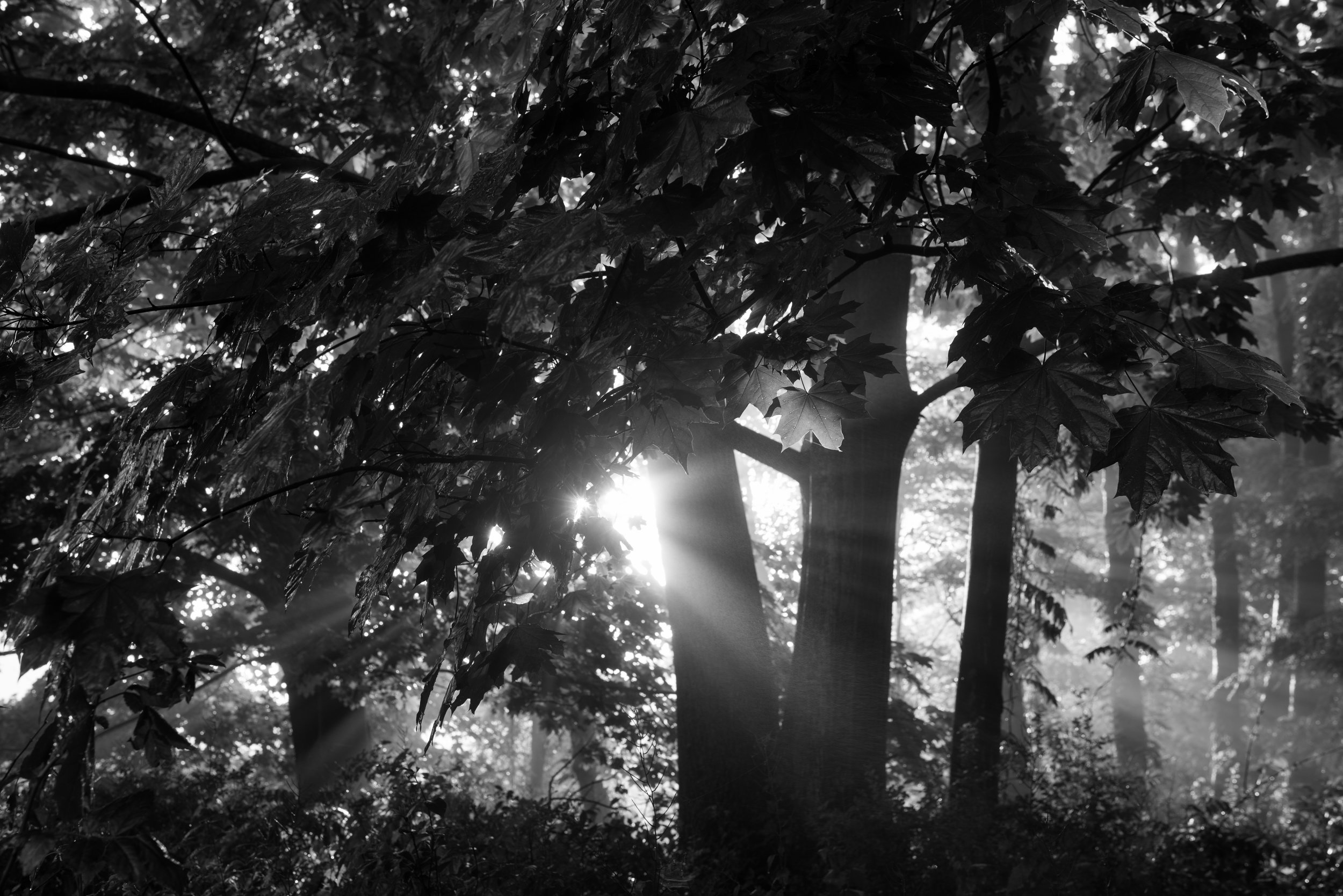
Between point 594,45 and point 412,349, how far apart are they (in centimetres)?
85

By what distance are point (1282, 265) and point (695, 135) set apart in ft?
15.4

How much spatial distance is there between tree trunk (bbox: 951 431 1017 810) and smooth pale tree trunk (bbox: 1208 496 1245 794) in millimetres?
19006

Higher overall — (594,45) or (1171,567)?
(1171,567)

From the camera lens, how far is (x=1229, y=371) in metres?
1.84

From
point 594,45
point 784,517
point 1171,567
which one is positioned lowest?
point 594,45

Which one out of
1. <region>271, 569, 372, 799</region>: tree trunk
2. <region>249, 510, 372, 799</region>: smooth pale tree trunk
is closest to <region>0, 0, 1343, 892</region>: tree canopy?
<region>249, 510, 372, 799</region>: smooth pale tree trunk

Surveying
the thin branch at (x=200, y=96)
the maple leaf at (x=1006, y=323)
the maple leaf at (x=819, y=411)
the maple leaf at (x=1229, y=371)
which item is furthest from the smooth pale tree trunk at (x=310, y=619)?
the maple leaf at (x=1229, y=371)

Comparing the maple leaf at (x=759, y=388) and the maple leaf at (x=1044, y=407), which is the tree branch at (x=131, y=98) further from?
the maple leaf at (x=1044, y=407)

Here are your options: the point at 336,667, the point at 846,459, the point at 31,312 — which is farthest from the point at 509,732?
the point at 31,312

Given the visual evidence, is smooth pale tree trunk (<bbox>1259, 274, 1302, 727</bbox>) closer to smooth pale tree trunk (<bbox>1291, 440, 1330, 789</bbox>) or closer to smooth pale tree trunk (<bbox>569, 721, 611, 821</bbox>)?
smooth pale tree trunk (<bbox>1291, 440, 1330, 789</bbox>)

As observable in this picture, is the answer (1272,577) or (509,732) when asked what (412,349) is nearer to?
(509,732)

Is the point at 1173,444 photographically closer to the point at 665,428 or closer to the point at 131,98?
the point at 665,428

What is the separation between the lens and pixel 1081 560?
35906 mm

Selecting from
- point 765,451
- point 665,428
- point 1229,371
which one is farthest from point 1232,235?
point 665,428
